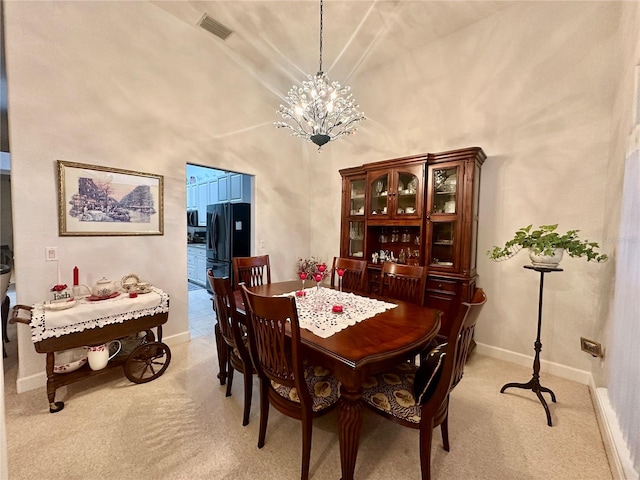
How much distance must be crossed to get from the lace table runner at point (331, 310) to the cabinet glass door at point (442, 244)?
1.20 meters

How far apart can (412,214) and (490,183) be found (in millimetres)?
882

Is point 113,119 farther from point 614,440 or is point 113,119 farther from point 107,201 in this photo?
point 614,440

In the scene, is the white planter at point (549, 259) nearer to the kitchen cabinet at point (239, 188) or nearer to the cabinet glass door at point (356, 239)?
the cabinet glass door at point (356, 239)

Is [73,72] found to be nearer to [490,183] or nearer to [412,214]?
[412,214]

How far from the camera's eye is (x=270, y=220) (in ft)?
13.8

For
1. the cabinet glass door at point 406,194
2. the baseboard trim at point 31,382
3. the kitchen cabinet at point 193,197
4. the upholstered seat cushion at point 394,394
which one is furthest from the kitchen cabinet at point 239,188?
the upholstered seat cushion at point 394,394

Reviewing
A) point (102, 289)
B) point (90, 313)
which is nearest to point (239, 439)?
point (90, 313)

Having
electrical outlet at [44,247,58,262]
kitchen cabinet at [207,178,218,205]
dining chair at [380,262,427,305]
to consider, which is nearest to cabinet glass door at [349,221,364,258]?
dining chair at [380,262,427,305]

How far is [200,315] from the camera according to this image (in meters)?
4.30

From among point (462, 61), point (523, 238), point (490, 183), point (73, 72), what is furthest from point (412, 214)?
point (73, 72)

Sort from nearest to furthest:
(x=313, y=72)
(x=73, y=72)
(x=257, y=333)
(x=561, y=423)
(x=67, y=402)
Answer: (x=257, y=333) < (x=561, y=423) < (x=67, y=402) < (x=73, y=72) < (x=313, y=72)

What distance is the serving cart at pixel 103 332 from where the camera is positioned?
206 centimetres

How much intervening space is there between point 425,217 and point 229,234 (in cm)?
320

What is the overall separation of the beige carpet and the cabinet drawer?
0.90 m
